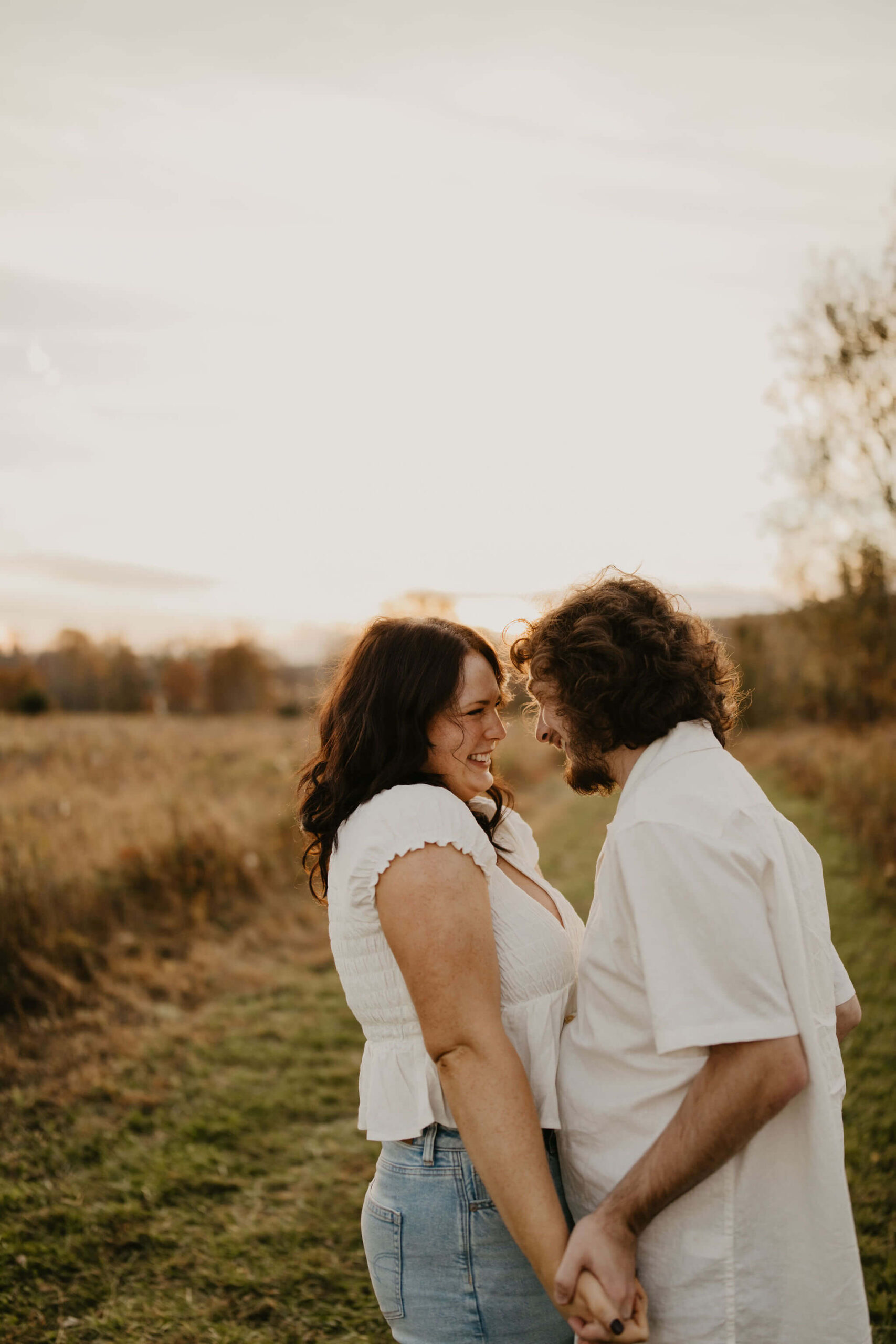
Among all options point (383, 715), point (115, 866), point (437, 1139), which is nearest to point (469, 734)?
point (383, 715)

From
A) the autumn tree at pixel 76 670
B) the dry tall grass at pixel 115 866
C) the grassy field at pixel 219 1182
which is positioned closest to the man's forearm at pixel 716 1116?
the dry tall grass at pixel 115 866

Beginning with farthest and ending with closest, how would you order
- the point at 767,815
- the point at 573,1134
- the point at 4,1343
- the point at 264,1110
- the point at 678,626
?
the point at 264,1110 < the point at 4,1343 < the point at 678,626 < the point at 573,1134 < the point at 767,815

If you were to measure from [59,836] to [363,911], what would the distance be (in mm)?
6568

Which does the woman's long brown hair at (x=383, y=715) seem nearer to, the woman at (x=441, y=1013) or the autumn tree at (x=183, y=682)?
the woman at (x=441, y=1013)

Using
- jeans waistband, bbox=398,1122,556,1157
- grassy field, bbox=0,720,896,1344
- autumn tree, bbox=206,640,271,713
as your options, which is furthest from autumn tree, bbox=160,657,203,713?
jeans waistband, bbox=398,1122,556,1157

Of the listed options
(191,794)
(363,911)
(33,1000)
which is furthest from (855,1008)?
(191,794)

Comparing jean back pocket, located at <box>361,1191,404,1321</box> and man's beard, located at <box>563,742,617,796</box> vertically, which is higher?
man's beard, located at <box>563,742,617,796</box>

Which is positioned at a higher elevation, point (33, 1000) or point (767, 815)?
point (767, 815)

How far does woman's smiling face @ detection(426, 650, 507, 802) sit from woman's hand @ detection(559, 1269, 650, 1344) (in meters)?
1.03

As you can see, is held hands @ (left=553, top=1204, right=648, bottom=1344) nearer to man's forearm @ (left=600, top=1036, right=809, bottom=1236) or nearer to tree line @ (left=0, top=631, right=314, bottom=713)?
man's forearm @ (left=600, top=1036, right=809, bottom=1236)

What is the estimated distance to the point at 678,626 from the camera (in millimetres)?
1966

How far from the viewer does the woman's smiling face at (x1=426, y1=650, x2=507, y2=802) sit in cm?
212

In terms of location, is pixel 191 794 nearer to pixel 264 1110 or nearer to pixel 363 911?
pixel 264 1110

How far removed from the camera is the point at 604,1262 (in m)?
1.57
